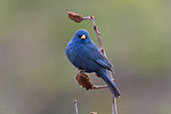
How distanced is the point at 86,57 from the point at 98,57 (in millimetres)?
224

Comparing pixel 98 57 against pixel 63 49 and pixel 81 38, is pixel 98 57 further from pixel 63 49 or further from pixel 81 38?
pixel 63 49

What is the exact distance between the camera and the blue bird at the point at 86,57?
13.7 ft

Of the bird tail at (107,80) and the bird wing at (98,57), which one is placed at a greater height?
the bird wing at (98,57)

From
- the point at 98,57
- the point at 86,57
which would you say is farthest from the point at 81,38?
the point at 98,57

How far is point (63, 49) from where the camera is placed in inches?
502

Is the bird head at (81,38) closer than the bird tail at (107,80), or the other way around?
the bird tail at (107,80)

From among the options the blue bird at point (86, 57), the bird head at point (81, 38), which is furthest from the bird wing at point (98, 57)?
the bird head at point (81, 38)

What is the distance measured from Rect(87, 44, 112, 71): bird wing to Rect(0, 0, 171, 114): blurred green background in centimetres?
706

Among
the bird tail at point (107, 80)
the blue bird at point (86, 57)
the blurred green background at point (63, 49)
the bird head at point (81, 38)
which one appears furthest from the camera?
the blurred green background at point (63, 49)

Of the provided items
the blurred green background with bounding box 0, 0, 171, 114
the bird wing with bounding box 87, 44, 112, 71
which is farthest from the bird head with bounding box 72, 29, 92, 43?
the blurred green background with bounding box 0, 0, 171, 114

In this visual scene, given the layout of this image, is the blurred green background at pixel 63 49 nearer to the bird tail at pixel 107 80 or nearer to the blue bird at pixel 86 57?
the blue bird at pixel 86 57

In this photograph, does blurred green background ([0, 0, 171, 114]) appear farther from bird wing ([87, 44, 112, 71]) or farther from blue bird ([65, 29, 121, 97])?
bird wing ([87, 44, 112, 71])

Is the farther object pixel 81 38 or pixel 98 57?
pixel 81 38

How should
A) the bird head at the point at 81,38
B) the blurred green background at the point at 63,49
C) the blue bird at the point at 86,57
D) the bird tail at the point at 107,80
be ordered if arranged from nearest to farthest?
the bird tail at the point at 107,80 → the blue bird at the point at 86,57 → the bird head at the point at 81,38 → the blurred green background at the point at 63,49
